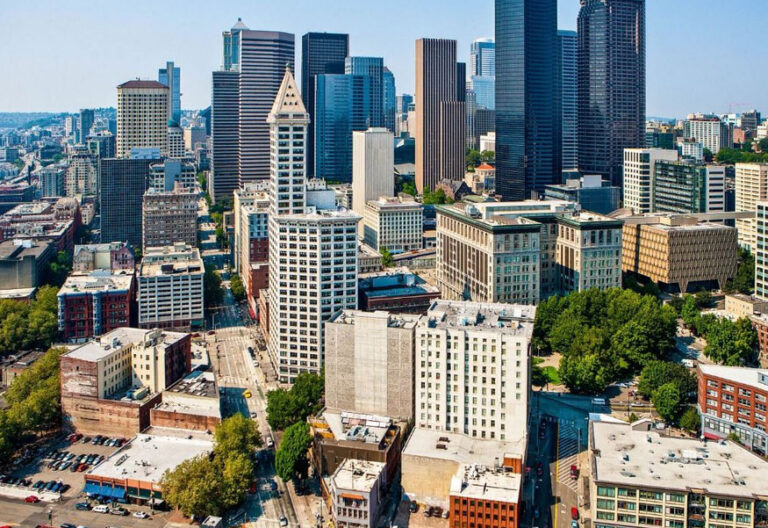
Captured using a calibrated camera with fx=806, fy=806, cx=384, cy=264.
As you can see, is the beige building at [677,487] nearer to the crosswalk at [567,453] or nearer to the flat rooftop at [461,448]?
the crosswalk at [567,453]

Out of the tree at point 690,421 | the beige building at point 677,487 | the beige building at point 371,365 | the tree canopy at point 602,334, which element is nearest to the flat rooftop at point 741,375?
the tree at point 690,421

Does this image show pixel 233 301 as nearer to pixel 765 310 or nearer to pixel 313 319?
pixel 313 319

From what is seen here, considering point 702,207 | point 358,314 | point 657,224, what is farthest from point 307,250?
point 702,207

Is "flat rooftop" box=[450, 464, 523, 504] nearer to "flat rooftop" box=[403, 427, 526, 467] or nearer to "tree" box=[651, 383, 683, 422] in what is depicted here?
"flat rooftop" box=[403, 427, 526, 467]

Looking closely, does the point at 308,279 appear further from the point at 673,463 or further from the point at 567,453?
the point at 673,463

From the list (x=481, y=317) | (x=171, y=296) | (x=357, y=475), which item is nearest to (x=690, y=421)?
(x=481, y=317)
